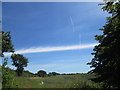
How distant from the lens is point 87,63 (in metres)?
11.2

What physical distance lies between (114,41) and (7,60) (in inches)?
223

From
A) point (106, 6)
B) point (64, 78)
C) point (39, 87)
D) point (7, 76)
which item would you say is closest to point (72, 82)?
point (64, 78)

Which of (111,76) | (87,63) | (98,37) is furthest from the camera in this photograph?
(87,63)

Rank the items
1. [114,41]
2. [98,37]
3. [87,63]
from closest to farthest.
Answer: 1. [114,41]
2. [98,37]
3. [87,63]

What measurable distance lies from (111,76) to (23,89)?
5323 millimetres

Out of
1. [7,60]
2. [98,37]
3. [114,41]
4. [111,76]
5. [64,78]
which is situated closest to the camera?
[114,41]

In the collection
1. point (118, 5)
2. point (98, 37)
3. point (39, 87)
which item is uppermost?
point (118, 5)

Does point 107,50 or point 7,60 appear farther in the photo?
point 7,60

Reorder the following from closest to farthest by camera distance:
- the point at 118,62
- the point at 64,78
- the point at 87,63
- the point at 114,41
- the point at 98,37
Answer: the point at 118,62 → the point at 114,41 → the point at 98,37 → the point at 87,63 → the point at 64,78

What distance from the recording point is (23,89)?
9.98 metres

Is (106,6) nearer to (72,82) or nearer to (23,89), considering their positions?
(72,82)

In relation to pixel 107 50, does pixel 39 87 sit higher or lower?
lower

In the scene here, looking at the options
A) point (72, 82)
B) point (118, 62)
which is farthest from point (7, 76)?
point (118, 62)

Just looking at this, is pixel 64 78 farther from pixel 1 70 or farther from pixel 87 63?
pixel 1 70
